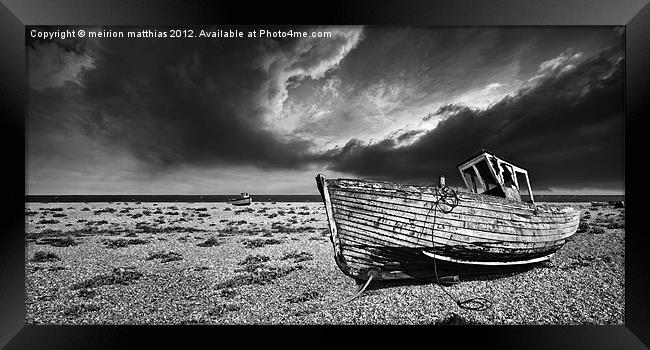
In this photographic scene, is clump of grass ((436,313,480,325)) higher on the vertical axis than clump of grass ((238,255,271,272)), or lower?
lower

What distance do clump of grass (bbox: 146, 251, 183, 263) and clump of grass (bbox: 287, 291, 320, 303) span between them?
162 inches

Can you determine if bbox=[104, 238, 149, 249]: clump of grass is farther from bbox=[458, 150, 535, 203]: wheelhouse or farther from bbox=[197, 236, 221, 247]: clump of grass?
bbox=[458, 150, 535, 203]: wheelhouse

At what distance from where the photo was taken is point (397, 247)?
584 cm

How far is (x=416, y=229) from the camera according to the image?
571cm

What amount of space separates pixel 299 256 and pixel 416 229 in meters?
4.85

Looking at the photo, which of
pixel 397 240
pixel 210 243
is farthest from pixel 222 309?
pixel 210 243

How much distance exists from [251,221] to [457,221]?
1256 centimetres

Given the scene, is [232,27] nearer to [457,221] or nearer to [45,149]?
[45,149]

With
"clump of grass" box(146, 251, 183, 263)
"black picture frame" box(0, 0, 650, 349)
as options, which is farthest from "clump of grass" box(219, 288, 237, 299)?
"clump of grass" box(146, 251, 183, 263)

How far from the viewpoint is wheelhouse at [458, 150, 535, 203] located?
7.70 m
